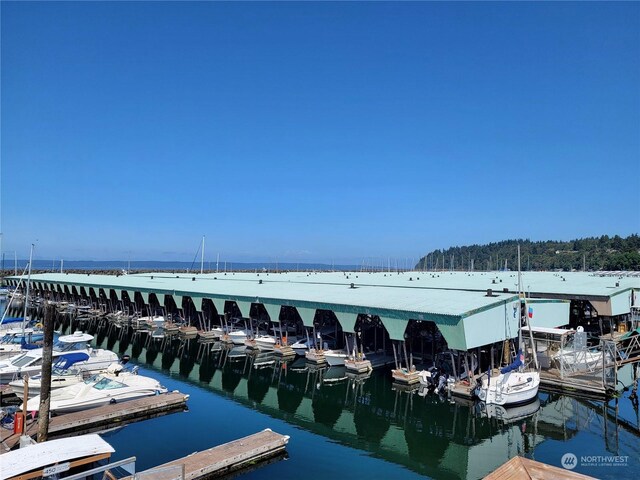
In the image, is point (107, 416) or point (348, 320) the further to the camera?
point (348, 320)

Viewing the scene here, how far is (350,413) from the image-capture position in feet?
78.1

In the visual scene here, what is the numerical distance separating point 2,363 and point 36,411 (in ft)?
29.8

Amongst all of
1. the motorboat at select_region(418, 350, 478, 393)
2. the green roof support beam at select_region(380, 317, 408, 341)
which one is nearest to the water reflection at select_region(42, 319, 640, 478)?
the motorboat at select_region(418, 350, 478, 393)

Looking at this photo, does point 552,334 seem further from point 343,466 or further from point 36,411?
point 36,411

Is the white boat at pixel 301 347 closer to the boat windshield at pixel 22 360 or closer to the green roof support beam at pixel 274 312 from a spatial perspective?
the green roof support beam at pixel 274 312

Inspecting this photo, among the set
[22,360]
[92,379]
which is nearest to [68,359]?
[92,379]

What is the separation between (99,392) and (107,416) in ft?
8.67

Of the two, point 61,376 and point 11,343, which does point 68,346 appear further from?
point 11,343

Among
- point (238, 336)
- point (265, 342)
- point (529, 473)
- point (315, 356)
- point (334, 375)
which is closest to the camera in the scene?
point (529, 473)

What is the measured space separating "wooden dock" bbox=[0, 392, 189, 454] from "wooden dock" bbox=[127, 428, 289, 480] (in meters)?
6.90

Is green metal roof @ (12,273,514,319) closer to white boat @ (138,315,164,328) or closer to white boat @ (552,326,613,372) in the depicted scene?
white boat @ (138,315,164,328)

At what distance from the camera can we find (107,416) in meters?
21.3

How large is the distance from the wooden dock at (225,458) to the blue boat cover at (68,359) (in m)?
13.8

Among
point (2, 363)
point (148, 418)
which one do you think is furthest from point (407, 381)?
point (2, 363)
